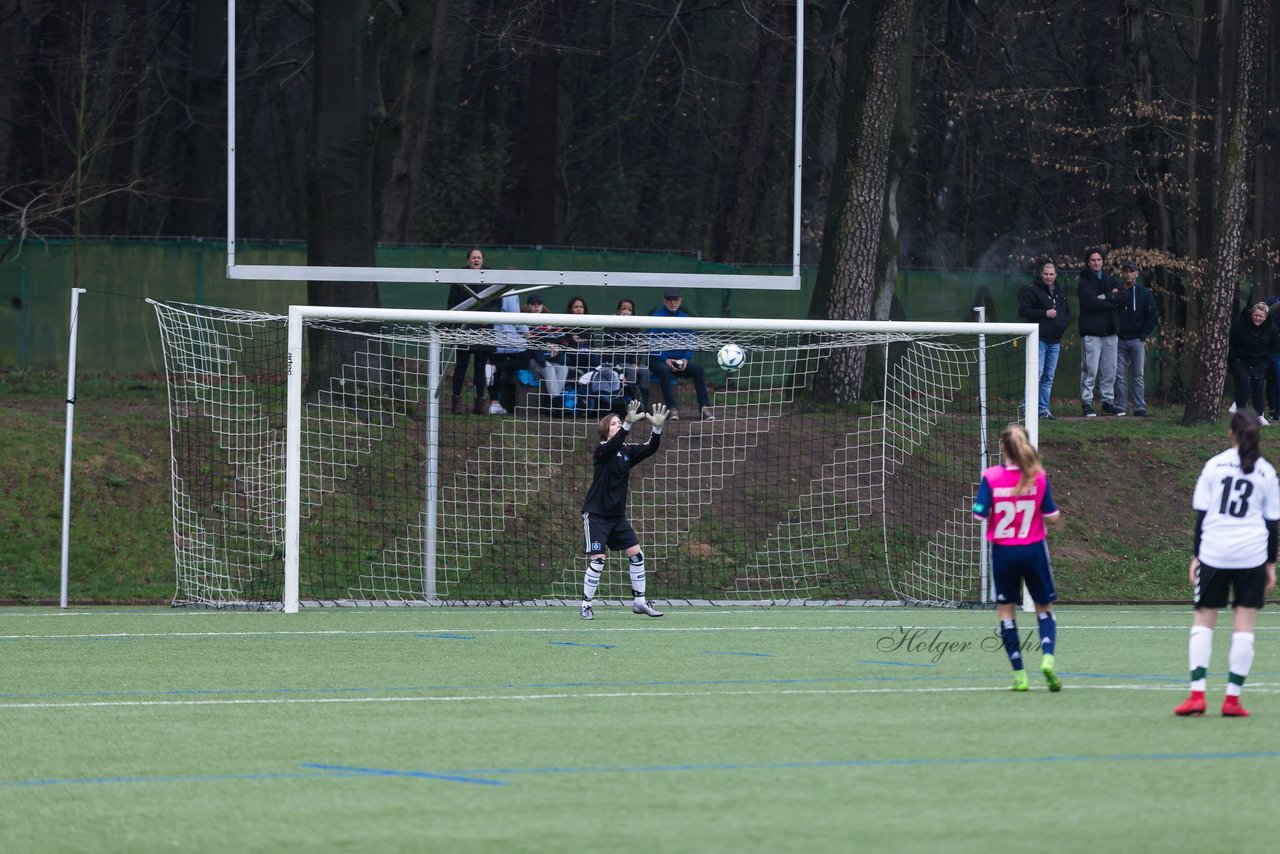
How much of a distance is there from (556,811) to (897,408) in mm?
14422

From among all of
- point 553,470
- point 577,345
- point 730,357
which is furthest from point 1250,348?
point 553,470

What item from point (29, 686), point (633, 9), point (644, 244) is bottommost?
point (29, 686)

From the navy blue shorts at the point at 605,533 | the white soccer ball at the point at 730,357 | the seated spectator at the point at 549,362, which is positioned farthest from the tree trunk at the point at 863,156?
the navy blue shorts at the point at 605,533

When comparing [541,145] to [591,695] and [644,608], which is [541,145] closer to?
[644,608]

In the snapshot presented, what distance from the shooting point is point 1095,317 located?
21984 mm

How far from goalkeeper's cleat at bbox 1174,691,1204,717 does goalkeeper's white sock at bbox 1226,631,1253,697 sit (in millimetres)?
176

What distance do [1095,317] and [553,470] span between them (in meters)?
7.38

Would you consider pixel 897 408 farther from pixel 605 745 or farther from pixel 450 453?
pixel 605 745

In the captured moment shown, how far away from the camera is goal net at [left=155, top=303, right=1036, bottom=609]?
17.8 metres

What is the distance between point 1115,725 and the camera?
8125 millimetres

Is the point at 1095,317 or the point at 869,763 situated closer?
the point at 869,763

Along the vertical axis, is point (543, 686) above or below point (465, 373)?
below

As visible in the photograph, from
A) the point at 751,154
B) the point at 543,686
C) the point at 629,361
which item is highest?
the point at 751,154

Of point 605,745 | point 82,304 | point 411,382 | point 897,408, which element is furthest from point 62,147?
→ point 605,745
